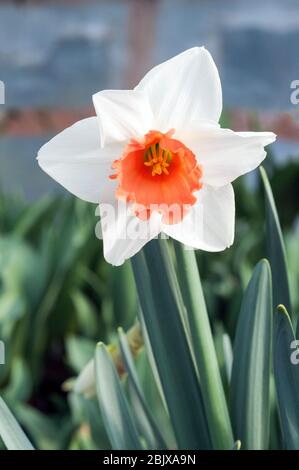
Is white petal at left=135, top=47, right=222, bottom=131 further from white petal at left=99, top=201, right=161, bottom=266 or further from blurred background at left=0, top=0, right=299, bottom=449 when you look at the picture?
blurred background at left=0, top=0, right=299, bottom=449

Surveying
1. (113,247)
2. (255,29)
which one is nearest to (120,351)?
(113,247)

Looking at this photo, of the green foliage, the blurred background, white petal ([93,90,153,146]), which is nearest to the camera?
white petal ([93,90,153,146])

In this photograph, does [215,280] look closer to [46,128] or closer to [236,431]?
[236,431]

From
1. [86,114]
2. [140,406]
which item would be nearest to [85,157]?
[140,406]

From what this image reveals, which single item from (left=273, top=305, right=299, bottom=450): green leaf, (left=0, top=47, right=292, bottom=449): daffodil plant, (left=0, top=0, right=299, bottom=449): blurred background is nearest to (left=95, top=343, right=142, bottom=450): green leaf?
(left=0, top=47, right=292, bottom=449): daffodil plant

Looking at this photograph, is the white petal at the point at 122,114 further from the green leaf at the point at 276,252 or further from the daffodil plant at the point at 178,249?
the green leaf at the point at 276,252
